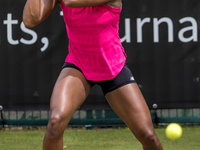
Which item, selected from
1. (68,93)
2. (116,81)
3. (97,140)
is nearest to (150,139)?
(116,81)

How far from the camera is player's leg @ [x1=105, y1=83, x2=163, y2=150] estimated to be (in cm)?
248

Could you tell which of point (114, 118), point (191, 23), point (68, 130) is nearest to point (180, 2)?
point (191, 23)

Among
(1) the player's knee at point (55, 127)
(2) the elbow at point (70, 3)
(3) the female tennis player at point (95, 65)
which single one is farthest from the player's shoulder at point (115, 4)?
(1) the player's knee at point (55, 127)

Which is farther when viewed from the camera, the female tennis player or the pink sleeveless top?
the pink sleeveless top

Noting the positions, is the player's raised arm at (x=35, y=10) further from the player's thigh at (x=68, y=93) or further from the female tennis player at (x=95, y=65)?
the player's thigh at (x=68, y=93)

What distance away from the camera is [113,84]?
2.67 m

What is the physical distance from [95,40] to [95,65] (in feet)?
0.66

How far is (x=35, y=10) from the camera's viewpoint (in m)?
2.54

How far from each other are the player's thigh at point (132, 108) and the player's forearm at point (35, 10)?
800mm

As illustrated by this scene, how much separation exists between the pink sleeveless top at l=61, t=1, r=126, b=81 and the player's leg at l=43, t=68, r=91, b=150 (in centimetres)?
10

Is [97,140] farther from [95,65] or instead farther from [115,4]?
[115,4]

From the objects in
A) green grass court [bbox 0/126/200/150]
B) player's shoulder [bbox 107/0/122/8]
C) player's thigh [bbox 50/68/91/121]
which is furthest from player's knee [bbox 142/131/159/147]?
green grass court [bbox 0/126/200/150]

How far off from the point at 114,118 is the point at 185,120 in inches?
41.9

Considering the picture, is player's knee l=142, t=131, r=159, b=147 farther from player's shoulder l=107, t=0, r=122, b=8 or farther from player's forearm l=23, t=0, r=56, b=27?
player's forearm l=23, t=0, r=56, b=27
